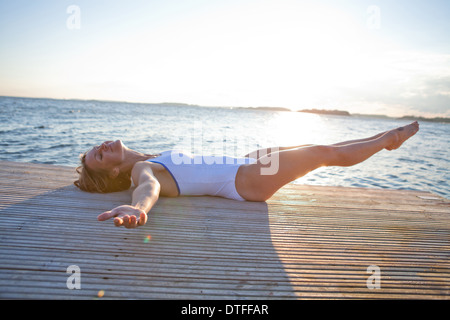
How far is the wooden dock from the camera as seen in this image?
1401mm

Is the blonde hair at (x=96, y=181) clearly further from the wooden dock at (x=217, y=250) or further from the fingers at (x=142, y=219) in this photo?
the fingers at (x=142, y=219)

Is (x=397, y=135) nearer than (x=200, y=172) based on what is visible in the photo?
No

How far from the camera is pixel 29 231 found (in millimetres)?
1830

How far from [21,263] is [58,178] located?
2.02 meters

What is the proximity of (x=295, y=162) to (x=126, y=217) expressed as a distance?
64.9 inches

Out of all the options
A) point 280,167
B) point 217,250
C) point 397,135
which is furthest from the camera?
point 397,135

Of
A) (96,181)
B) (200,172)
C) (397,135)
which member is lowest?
(96,181)

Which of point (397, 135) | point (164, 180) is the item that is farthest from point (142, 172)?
point (397, 135)

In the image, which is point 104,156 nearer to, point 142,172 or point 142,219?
point 142,172

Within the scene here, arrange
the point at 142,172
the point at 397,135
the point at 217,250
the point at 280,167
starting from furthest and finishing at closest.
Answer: the point at 397,135
the point at 280,167
the point at 142,172
the point at 217,250

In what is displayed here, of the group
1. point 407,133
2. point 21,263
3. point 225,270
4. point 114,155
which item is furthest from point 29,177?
point 407,133

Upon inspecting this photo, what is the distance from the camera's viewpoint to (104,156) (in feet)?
8.75

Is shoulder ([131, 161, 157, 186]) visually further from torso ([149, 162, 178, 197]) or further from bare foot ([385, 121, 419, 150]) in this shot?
bare foot ([385, 121, 419, 150])

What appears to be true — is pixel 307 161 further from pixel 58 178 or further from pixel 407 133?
pixel 58 178
